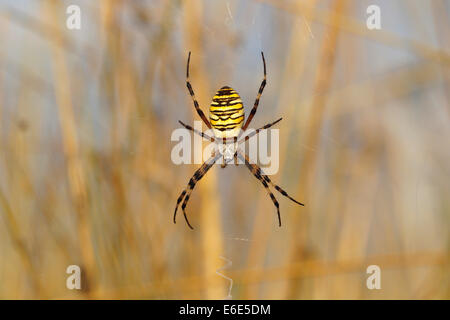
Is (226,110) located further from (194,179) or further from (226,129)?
(194,179)

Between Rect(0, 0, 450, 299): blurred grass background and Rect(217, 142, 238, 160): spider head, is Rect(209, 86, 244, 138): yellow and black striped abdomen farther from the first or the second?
Rect(217, 142, 238, 160): spider head

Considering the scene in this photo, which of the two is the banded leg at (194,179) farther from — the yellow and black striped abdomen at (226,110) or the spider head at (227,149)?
the yellow and black striped abdomen at (226,110)

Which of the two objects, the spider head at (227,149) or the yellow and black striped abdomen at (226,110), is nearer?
the yellow and black striped abdomen at (226,110)

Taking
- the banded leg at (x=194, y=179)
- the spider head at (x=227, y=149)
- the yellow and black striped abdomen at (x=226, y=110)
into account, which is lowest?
the banded leg at (x=194, y=179)

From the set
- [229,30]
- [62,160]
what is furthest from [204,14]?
[62,160]

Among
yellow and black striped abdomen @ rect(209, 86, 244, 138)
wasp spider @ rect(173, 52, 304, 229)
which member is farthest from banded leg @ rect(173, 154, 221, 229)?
yellow and black striped abdomen @ rect(209, 86, 244, 138)

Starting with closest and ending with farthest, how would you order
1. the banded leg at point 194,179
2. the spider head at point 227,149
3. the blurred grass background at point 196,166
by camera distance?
1. the blurred grass background at point 196,166
2. the banded leg at point 194,179
3. the spider head at point 227,149

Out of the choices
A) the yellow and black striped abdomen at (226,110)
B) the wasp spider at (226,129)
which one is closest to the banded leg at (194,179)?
the wasp spider at (226,129)
